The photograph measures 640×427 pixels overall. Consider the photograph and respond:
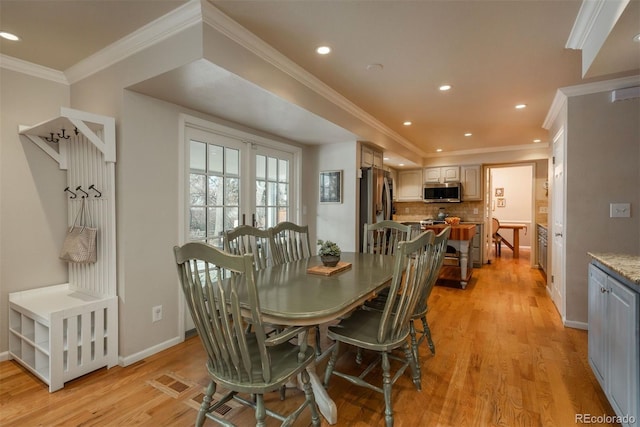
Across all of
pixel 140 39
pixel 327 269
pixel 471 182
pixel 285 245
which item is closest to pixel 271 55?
pixel 140 39

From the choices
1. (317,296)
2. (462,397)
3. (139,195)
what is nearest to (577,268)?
(462,397)

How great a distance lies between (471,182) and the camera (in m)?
6.22

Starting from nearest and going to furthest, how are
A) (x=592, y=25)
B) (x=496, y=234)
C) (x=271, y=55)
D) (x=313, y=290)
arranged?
(x=313, y=290) → (x=592, y=25) → (x=271, y=55) → (x=496, y=234)

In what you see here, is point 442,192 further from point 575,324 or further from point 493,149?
point 575,324

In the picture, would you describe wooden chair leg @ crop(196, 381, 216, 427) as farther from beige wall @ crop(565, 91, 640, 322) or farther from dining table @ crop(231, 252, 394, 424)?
beige wall @ crop(565, 91, 640, 322)

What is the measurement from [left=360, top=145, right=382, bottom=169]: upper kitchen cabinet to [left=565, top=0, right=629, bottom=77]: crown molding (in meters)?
2.38

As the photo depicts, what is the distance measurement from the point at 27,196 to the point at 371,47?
2.95 metres

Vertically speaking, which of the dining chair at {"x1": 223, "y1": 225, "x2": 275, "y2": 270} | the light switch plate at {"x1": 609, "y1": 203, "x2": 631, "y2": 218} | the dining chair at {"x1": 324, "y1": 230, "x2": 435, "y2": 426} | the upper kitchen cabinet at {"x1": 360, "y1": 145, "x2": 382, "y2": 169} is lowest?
the dining chair at {"x1": 324, "y1": 230, "x2": 435, "y2": 426}

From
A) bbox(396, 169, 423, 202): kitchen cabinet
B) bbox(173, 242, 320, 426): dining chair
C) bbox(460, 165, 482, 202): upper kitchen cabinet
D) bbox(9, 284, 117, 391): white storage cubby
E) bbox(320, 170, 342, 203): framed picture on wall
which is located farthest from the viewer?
bbox(396, 169, 423, 202): kitchen cabinet

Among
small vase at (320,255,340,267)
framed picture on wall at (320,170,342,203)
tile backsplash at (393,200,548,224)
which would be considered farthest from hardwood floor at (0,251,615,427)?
tile backsplash at (393,200,548,224)

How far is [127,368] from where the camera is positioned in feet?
7.45

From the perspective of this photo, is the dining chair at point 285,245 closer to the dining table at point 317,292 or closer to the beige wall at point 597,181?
the dining table at point 317,292

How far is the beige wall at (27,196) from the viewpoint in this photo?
2365 mm

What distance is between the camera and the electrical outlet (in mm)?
2498
